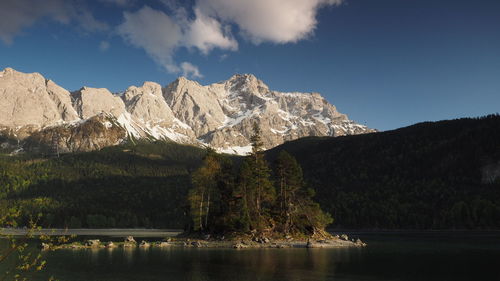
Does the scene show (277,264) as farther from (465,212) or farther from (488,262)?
(465,212)

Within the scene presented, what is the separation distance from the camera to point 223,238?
109 metres

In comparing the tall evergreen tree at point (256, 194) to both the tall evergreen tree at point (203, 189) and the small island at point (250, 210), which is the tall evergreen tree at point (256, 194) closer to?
the small island at point (250, 210)

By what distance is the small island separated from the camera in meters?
108

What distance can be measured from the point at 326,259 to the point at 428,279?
24.1 meters

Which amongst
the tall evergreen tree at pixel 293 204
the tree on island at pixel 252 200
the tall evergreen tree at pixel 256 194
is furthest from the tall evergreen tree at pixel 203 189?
the tall evergreen tree at pixel 293 204

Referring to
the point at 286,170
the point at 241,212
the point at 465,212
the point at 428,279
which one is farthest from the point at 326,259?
the point at 465,212

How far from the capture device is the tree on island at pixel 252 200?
11125cm

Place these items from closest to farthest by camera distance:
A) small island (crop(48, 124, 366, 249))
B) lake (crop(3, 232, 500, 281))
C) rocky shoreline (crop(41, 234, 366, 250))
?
1. lake (crop(3, 232, 500, 281))
2. rocky shoreline (crop(41, 234, 366, 250))
3. small island (crop(48, 124, 366, 249))

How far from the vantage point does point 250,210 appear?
11150 centimetres

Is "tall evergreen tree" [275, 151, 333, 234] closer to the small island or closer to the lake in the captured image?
the small island

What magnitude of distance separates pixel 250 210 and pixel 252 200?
2682mm

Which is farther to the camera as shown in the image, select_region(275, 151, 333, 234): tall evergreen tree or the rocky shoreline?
select_region(275, 151, 333, 234): tall evergreen tree

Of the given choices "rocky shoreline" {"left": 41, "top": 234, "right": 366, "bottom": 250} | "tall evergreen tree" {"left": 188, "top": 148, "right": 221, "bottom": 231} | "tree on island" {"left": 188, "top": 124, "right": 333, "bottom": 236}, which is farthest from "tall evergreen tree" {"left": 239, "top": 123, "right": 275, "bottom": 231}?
"tall evergreen tree" {"left": 188, "top": 148, "right": 221, "bottom": 231}

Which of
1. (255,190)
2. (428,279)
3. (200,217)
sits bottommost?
(428,279)
